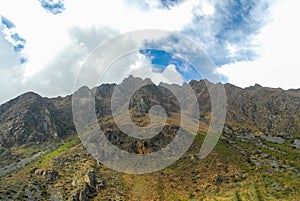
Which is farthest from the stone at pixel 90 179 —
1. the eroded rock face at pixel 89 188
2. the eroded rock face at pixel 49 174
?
the eroded rock face at pixel 49 174

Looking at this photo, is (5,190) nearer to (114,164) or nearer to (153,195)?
(114,164)

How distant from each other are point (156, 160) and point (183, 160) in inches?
517

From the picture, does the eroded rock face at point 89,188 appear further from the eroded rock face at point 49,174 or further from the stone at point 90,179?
the eroded rock face at point 49,174

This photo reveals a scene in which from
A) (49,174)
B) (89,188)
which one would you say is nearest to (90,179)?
(89,188)

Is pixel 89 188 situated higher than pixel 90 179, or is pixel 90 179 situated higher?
pixel 90 179

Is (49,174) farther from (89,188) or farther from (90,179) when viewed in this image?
(89,188)

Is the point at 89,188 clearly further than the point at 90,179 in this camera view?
No

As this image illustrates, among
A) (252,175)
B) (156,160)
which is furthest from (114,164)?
(252,175)

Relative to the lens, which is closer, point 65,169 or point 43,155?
point 65,169

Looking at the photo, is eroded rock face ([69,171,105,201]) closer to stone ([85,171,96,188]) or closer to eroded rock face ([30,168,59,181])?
stone ([85,171,96,188])

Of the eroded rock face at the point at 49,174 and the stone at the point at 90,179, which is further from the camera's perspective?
the eroded rock face at the point at 49,174

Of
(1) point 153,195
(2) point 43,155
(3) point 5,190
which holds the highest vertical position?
(2) point 43,155

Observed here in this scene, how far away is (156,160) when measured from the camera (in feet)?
479

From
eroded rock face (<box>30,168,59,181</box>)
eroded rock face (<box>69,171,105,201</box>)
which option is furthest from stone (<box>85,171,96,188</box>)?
eroded rock face (<box>30,168,59,181</box>)
